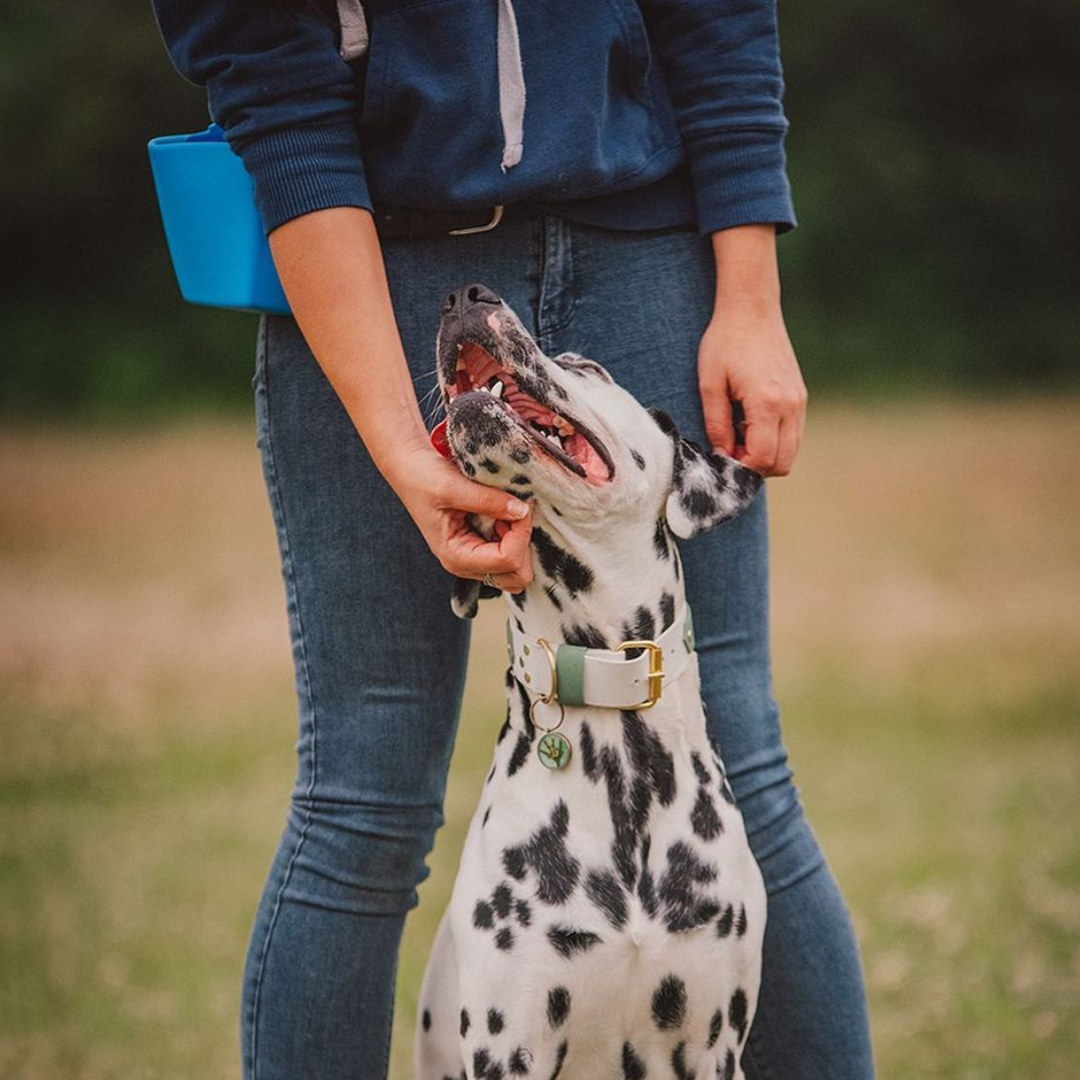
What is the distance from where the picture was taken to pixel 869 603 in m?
8.99

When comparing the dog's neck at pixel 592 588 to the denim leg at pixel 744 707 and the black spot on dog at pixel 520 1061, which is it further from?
the black spot on dog at pixel 520 1061

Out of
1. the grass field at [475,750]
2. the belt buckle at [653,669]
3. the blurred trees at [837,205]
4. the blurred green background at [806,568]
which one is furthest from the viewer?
the blurred trees at [837,205]

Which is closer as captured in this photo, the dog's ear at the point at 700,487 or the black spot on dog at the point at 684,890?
the black spot on dog at the point at 684,890

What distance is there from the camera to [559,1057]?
2.45m

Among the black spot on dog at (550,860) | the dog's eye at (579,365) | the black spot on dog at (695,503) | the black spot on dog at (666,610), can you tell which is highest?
the dog's eye at (579,365)

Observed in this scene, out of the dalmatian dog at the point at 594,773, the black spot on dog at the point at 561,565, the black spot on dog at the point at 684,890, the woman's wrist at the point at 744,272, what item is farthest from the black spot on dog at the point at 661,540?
the black spot on dog at the point at 684,890

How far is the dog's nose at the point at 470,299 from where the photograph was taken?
243cm

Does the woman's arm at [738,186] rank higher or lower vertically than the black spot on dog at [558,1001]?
higher

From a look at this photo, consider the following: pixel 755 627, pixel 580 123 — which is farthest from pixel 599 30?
pixel 755 627

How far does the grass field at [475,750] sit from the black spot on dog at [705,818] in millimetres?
1547

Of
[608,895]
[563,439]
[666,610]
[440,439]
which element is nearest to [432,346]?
[440,439]

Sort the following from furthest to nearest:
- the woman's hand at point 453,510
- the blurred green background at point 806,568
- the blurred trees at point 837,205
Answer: the blurred trees at point 837,205 → the blurred green background at point 806,568 → the woman's hand at point 453,510

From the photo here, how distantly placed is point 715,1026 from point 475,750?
4.15 meters

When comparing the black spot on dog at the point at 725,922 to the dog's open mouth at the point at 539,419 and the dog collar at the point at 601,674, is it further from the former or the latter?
the dog's open mouth at the point at 539,419
